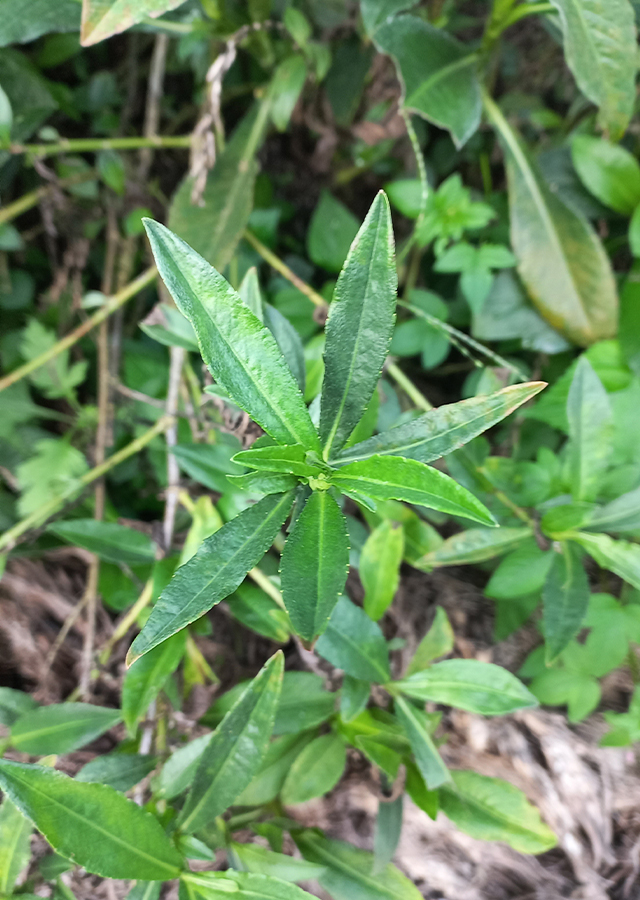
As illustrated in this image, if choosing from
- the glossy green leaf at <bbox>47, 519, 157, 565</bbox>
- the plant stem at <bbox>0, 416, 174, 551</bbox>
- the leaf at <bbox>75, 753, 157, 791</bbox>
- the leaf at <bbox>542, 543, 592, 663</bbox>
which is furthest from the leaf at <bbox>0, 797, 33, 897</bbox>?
the leaf at <bbox>542, 543, 592, 663</bbox>

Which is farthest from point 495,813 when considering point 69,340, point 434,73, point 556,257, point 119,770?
point 434,73

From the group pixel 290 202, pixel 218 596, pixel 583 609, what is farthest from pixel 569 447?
pixel 290 202

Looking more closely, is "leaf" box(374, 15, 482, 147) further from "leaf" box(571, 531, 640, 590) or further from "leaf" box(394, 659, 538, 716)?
"leaf" box(394, 659, 538, 716)

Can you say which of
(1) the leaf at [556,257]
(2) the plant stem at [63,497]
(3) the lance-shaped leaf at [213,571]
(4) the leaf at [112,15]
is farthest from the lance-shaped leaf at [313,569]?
(1) the leaf at [556,257]

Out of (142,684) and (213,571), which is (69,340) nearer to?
(142,684)

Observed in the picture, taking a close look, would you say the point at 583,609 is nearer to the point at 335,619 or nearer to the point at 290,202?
the point at 335,619
